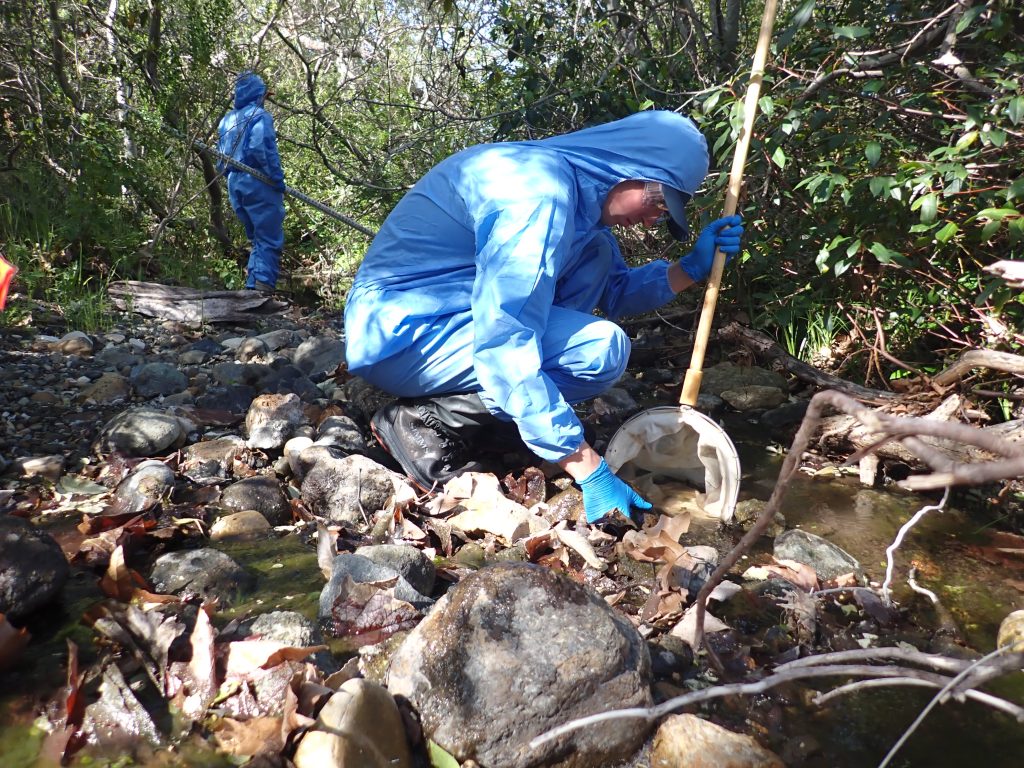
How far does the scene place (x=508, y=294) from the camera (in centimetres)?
243

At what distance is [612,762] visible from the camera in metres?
1.58

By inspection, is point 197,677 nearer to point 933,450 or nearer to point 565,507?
point 565,507

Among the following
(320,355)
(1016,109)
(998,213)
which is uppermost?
(1016,109)

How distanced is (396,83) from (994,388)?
315 inches

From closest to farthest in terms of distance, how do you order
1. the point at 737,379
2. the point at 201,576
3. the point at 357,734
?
the point at 357,734 → the point at 201,576 → the point at 737,379

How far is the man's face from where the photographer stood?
280cm

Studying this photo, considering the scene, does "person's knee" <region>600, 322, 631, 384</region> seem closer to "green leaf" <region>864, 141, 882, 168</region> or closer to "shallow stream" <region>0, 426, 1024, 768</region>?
"shallow stream" <region>0, 426, 1024, 768</region>

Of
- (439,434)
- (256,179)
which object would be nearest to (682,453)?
(439,434)

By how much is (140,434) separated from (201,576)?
107 cm

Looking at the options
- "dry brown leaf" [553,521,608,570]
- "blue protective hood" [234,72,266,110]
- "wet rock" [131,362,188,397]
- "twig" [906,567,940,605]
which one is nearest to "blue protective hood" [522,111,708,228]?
"dry brown leaf" [553,521,608,570]

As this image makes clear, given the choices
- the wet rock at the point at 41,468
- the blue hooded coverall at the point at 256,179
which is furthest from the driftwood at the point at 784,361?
the blue hooded coverall at the point at 256,179

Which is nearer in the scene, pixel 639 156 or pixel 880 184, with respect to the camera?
pixel 639 156

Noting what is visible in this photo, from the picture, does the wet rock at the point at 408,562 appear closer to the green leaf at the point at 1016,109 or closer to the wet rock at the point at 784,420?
the wet rock at the point at 784,420

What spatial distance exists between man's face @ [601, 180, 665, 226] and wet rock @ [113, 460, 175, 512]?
1876 mm
